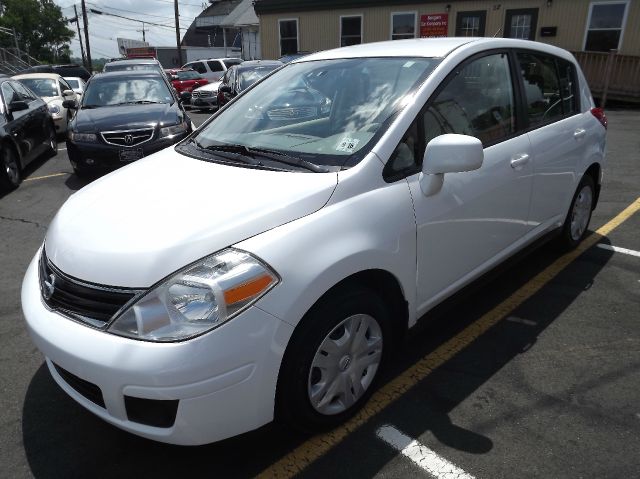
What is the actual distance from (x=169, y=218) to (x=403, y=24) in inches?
734

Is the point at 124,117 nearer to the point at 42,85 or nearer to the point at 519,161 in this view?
the point at 519,161

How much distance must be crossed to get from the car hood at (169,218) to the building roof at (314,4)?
17617 mm

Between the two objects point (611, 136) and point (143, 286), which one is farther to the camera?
point (611, 136)

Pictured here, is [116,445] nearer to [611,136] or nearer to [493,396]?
[493,396]

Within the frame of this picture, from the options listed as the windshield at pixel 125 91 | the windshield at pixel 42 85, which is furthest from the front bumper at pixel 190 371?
the windshield at pixel 42 85

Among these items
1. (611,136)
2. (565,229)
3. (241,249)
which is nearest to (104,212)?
(241,249)

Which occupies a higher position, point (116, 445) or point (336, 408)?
point (336, 408)

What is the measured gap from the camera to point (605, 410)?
2.54 metres

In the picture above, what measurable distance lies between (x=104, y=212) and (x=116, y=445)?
1.08 m

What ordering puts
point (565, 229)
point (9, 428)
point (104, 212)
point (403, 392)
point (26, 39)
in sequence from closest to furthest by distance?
1. point (104, 212)
2. point (9, 428)
3. point (403, 392)
4. point (565, 229)
5. point (26, 39)

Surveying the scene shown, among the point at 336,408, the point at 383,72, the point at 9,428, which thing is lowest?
the point at 9,428

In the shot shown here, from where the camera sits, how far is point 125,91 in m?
8.20

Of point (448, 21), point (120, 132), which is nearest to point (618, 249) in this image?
point (120, 132)

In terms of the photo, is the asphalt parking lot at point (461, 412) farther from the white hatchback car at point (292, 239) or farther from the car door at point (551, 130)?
the car door at point (551, 130)
